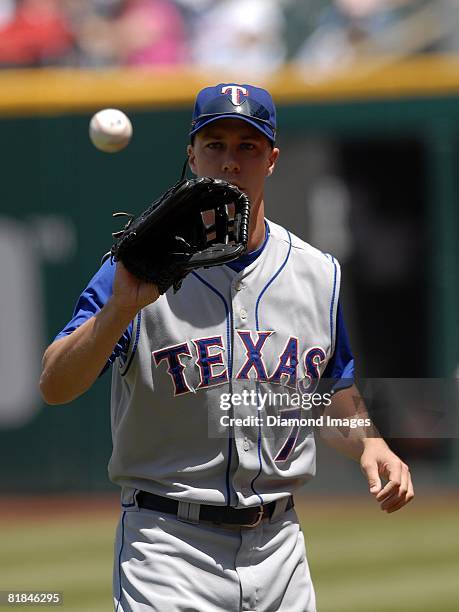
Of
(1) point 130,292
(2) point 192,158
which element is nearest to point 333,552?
(2) point 192,158

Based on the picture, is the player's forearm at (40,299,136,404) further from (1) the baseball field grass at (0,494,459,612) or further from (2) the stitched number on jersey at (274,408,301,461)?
(1) the baseball field grass at (0,494,459,612)

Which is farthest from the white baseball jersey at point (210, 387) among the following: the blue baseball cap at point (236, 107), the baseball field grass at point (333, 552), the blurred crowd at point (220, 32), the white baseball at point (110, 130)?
the blurred crowd at point (220, 32)

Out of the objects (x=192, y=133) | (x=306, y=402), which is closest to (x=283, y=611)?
(x=306, y=402)

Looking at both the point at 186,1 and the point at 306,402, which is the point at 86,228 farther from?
the point at 306,402

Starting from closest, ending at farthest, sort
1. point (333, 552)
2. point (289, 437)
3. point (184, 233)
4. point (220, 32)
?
point (184, 233) → point (289, 437) → point (333, 552) → point (220, 32)

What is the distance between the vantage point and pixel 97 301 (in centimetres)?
291

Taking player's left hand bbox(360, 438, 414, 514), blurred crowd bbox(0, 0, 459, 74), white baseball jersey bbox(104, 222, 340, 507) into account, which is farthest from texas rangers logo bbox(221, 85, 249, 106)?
blurred crowd bbox(0, 0, 459, 74)

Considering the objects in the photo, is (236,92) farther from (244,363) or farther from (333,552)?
(333,552)

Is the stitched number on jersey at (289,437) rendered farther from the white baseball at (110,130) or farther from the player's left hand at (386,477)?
the white baseball at (110,130)

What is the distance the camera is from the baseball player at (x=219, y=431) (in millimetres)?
2990

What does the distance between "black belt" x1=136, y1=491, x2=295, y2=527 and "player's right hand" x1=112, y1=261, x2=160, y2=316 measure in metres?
0.60

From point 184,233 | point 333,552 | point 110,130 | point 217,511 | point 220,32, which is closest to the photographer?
point 184,233

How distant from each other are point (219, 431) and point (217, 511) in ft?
0.65

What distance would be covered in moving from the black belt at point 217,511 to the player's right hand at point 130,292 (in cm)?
60
